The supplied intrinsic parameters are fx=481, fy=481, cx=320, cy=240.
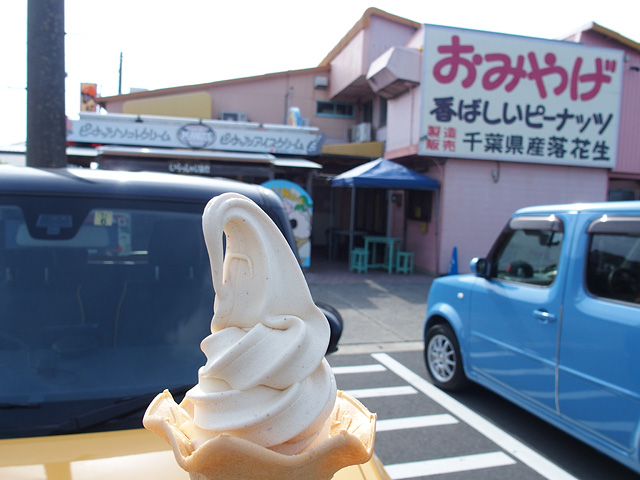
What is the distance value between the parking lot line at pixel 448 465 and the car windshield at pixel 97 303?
2.29 meters

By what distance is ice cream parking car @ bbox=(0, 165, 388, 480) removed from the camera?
1704 mm

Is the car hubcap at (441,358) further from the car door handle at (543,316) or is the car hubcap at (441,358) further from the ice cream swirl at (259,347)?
the ice cream swirl at (259,347)

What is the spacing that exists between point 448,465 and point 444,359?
64.4 inches

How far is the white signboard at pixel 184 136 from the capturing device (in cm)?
1344

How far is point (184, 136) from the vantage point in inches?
531

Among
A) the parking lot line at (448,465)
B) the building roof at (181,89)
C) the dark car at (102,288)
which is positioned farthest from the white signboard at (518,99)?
the dark car at (102,288)

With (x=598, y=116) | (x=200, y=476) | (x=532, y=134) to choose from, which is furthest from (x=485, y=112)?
(x=200, y=476)

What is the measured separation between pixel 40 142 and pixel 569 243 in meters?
4.40

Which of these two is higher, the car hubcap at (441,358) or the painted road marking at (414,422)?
the car hubcap at (441,358)

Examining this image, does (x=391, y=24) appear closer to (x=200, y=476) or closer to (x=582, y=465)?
(x=582, y=465)

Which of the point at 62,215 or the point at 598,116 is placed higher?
the point at 598,116

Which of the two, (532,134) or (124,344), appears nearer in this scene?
(124,344)

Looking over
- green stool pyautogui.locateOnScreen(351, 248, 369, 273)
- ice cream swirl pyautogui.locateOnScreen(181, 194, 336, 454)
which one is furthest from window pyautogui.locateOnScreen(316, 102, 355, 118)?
→ ice cream swirl pyautogui.locateOnScreen(181, 194, 336, 454)

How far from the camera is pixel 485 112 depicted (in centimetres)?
1264
